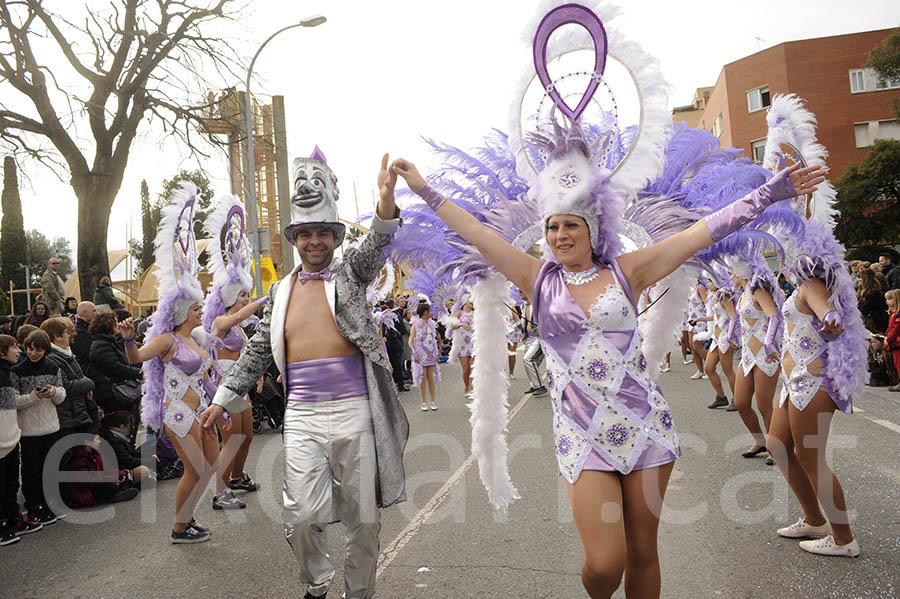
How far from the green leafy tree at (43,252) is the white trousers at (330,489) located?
5478 cm

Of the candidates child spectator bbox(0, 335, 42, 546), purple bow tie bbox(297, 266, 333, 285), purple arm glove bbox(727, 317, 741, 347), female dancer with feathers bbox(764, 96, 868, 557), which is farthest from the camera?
purple arm glove bbox(727, 317, 741, 347)

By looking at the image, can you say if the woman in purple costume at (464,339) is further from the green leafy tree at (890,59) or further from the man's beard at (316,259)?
the green leafy tree at (890,59)

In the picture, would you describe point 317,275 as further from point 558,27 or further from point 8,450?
point 8,450

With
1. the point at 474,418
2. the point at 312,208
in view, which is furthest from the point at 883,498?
the point at 312,208

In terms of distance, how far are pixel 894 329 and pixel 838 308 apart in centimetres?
684

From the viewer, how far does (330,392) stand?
362cm

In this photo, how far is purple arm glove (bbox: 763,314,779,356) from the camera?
19.6ft

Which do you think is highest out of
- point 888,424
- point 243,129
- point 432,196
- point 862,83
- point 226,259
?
point 862,83

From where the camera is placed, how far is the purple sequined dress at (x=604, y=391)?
2.95 meters

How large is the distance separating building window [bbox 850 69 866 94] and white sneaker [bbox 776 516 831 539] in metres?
34.9

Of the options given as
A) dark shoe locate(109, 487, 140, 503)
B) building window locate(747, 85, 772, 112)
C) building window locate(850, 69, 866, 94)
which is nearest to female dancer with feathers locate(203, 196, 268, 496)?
dark shoe locate(109, 487, 140, 503)

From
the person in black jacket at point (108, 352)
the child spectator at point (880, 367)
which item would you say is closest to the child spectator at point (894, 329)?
the child spectator at point (880, 367)

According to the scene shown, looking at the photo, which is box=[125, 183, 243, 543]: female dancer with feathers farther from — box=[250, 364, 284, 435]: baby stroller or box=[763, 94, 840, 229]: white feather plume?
box=[763, 94, 840, 229]: white feather plume

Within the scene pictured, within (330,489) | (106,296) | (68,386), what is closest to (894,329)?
(330,489)
